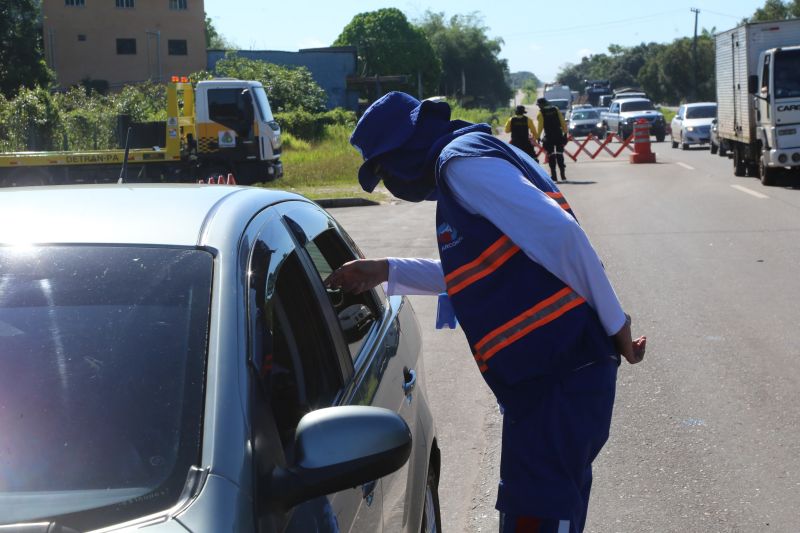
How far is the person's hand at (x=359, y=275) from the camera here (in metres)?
3.35

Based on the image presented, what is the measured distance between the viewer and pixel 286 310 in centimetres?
274

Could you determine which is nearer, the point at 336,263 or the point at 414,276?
the point at 414,276

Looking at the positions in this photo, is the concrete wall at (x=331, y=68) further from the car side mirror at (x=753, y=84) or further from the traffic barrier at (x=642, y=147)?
the car side mirror at (x=753, y=84)

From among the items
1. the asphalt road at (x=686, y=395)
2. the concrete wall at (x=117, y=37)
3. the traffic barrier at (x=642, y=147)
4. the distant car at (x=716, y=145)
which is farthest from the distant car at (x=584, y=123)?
the asphalt road at (x=686, y=395)

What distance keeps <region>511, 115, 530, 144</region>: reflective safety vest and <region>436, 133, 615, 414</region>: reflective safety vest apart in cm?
1918

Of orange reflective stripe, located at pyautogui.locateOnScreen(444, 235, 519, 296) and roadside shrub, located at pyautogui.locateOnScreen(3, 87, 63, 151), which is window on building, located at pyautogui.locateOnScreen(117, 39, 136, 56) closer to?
roadside shrub, located at pyautogui.locateOnScreen(3, 87, 63, 151)

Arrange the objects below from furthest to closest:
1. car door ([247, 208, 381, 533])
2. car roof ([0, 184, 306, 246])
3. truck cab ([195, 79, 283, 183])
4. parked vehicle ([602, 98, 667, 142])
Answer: parked vehicle ([602, 98, 667, 142]) < truck cab ([195, 79, 283, 183]) < car roof ([0, 184, 306, 246]) < car door ([247, 208, 381, 533])

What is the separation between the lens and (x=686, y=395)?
6.47 metres

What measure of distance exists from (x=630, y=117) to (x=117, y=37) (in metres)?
38.3

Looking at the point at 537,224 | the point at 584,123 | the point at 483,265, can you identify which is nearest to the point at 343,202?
the point at 483,265

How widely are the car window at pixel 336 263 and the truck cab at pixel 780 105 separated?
1783cm

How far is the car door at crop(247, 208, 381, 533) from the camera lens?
218cm

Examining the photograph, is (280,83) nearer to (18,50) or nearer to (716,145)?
(18,50)

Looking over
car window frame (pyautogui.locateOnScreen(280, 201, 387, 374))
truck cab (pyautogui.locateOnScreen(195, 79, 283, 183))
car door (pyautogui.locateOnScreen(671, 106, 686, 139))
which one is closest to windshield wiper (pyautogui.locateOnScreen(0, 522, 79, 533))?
car window frame (pyautogui.locateOnScreen(280, 201, 387, 374))
